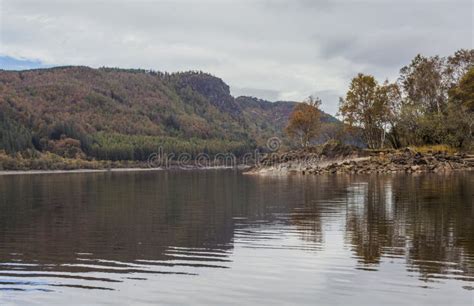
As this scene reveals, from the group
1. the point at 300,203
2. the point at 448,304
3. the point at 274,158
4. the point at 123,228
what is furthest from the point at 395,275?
the point at 274,158

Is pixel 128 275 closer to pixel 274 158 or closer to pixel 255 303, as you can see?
pixel 255 303

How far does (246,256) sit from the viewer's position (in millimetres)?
16719

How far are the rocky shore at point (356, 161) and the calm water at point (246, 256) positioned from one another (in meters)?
43.9

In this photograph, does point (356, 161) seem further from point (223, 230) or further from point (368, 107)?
point (223, 230)

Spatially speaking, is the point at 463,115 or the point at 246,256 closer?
the point at 246,256

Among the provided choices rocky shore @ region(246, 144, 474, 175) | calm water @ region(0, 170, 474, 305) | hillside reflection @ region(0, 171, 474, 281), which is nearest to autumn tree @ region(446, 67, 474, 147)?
rocky shore @ region(246, 144, 474, 175)

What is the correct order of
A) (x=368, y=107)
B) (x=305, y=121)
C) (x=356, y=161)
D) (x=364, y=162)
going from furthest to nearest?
(x=305, y=121) < (x=368, y=107) < (x=356, y=161) < (x=364, y=162)

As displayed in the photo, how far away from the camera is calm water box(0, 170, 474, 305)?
40.5ft

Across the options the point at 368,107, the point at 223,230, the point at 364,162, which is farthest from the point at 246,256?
the point at 368,107

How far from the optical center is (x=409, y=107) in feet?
279

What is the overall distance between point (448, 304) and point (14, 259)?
12.6 m

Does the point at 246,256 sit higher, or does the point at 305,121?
the point at 305,121

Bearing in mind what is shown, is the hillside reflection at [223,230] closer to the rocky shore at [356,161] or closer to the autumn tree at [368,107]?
the rocky shore at [356,161]

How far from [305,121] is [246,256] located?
88.9 metres
